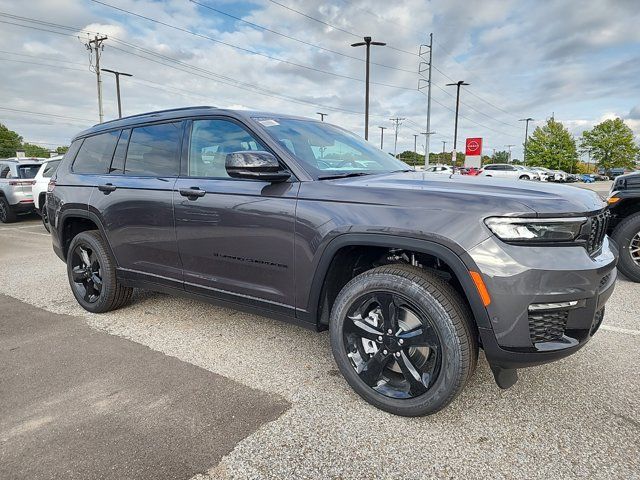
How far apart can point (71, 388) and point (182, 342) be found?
863 millimetres

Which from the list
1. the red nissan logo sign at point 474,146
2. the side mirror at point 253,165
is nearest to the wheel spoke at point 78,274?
the side mirror at point 253,165

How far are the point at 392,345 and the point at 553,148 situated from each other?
227 ft

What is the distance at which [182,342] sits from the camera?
138 inches

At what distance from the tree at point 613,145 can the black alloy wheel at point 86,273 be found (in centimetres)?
7409

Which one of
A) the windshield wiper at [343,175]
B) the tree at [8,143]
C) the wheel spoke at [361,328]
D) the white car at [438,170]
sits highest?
the tree at [8,143]

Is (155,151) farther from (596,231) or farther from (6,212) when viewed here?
(6,212)

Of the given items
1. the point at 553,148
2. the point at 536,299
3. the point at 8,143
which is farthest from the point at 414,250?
the point at 8,143

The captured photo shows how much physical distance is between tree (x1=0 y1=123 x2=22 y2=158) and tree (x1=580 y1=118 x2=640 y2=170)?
94.7 metres

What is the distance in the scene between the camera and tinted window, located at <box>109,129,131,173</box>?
3869 millimetres

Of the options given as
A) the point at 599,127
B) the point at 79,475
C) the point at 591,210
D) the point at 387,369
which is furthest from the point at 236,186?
the point at 599,127

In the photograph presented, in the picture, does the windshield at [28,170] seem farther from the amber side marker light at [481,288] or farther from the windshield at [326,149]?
the amber side marker light at [481,288]

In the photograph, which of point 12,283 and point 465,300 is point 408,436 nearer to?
point 465,300

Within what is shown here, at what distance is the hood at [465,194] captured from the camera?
2127mm

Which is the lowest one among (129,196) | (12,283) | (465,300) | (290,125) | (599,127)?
(12,283)
